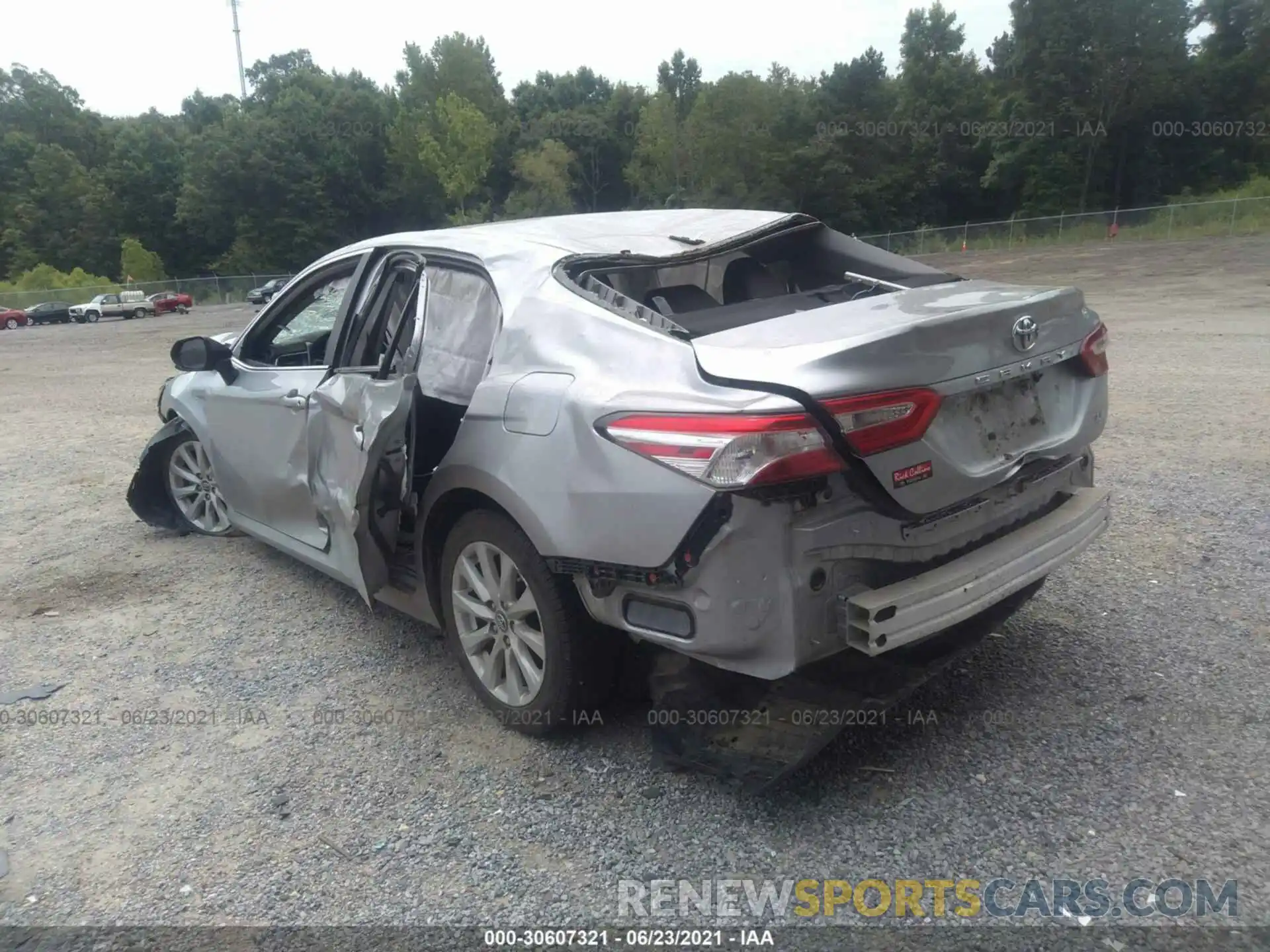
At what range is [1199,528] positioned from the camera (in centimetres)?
Result: 501

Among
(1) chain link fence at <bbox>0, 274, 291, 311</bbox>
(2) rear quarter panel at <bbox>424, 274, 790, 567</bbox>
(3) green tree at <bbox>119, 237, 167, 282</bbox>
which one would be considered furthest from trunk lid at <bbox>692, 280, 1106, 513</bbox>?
(3) green tree at <bbox>119, 237, 167, 282</bbox>

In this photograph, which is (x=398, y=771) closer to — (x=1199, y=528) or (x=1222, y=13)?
(x=1199, y=528)

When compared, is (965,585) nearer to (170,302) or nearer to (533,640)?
(533,640)

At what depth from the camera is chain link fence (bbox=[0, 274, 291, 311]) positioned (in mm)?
50000

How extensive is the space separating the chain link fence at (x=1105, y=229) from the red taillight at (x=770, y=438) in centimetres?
2947

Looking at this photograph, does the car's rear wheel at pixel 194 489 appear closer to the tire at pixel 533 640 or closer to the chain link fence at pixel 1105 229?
the tire at pixel 533 640

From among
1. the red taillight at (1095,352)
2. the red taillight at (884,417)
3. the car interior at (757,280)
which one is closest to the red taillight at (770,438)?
the red taillight at (884,417)

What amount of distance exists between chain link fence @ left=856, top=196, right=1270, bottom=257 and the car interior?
27.8 metres

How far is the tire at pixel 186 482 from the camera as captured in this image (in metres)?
5.71

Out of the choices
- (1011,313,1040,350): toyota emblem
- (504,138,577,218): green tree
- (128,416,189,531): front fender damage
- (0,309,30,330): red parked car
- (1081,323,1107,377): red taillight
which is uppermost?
(504,138,577,218): green tree

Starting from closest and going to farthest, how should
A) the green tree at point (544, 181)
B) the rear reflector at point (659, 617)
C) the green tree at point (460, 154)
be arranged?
1. the rear reflector at point (659, 617)
2. the green tree at point (544, 181)
3. the green tree at point (460, 154)

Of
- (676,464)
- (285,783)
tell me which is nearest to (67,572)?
(285,783)

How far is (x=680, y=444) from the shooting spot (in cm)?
263

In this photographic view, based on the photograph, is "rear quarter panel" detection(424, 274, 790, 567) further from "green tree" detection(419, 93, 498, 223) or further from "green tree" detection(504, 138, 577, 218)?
"green tree" detection(419, 93, 498, 223)
